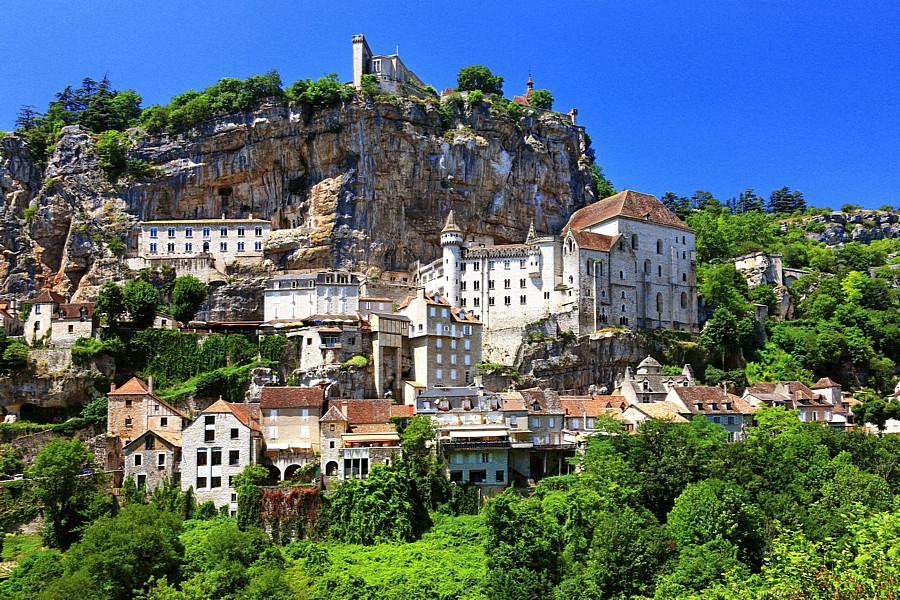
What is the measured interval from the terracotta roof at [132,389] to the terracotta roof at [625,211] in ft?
130

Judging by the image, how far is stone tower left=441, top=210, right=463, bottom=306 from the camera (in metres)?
75.9

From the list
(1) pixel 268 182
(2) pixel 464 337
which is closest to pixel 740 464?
(2) pixel 464 337

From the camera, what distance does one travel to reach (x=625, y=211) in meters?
80.2

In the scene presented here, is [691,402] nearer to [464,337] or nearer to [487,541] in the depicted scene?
[464,337]

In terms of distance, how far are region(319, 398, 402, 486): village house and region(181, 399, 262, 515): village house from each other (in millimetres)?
4306

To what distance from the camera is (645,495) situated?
49.5 meters

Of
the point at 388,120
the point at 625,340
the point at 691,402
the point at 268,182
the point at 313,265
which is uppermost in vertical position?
the point at 388,120

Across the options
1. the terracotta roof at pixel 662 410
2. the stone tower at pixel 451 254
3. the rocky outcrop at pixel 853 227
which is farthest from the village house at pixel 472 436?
the rocky outcrop at pixel 853 227

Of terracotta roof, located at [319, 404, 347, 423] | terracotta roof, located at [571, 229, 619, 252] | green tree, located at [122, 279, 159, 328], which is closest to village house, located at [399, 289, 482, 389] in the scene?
terracotta roof, located at [319, 404, 347, 423]

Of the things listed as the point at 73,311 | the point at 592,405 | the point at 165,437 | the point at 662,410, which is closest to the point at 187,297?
the point at 73,311

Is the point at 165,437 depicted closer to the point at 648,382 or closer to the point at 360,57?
the point at 648,382

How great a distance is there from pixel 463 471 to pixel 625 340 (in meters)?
25.2

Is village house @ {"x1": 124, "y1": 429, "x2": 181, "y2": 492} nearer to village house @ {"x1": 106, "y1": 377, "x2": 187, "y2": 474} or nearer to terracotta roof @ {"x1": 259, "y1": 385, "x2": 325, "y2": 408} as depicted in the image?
village house @ {"x1": 106, "y1": 377, "x2": 187, "y2": 474}

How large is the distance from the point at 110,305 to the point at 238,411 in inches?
637
